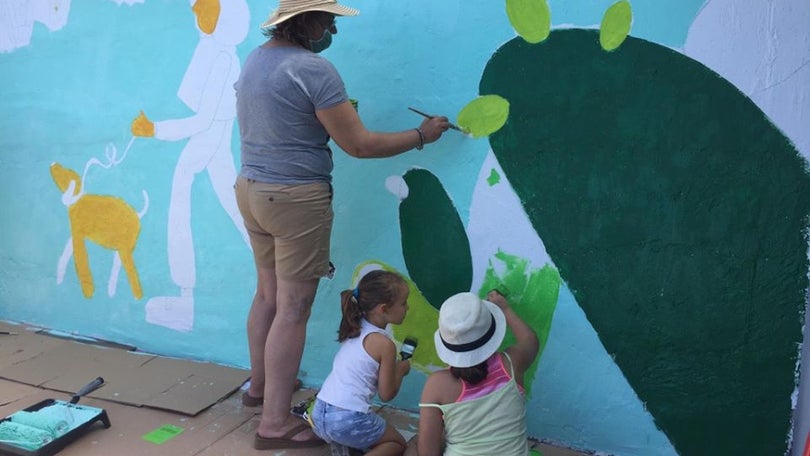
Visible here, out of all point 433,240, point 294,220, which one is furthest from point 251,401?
point 433,240

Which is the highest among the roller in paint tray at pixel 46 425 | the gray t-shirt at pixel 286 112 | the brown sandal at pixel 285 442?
the gray t-shirt at pixel 286 112

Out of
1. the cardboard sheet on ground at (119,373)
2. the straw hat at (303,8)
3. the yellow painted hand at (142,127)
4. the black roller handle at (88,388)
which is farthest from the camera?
the yellow painted hand at (142,127)

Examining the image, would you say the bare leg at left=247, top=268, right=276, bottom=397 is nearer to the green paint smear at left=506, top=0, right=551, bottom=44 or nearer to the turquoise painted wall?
the turquoise painted wall

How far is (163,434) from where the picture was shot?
285 cm

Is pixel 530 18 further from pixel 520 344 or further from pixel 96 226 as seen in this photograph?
pixel 96 226

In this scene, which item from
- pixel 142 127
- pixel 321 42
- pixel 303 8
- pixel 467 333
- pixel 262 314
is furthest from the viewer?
pixel 142 127

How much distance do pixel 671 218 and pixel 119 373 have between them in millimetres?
2592

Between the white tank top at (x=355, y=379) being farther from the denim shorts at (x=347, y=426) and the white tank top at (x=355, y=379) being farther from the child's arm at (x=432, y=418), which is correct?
the child's arm at (x=432, y=418)

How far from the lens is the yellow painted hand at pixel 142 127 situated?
3.51 metres

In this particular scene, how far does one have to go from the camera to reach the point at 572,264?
103 inches

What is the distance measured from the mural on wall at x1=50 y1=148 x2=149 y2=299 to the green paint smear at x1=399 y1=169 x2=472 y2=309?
1493 millimetres

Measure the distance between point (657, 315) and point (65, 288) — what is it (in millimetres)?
3102

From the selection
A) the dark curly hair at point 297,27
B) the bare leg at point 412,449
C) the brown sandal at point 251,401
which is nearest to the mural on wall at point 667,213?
the dark curly hair at point 297,27

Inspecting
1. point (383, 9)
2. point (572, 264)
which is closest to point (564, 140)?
point (572, 264)
